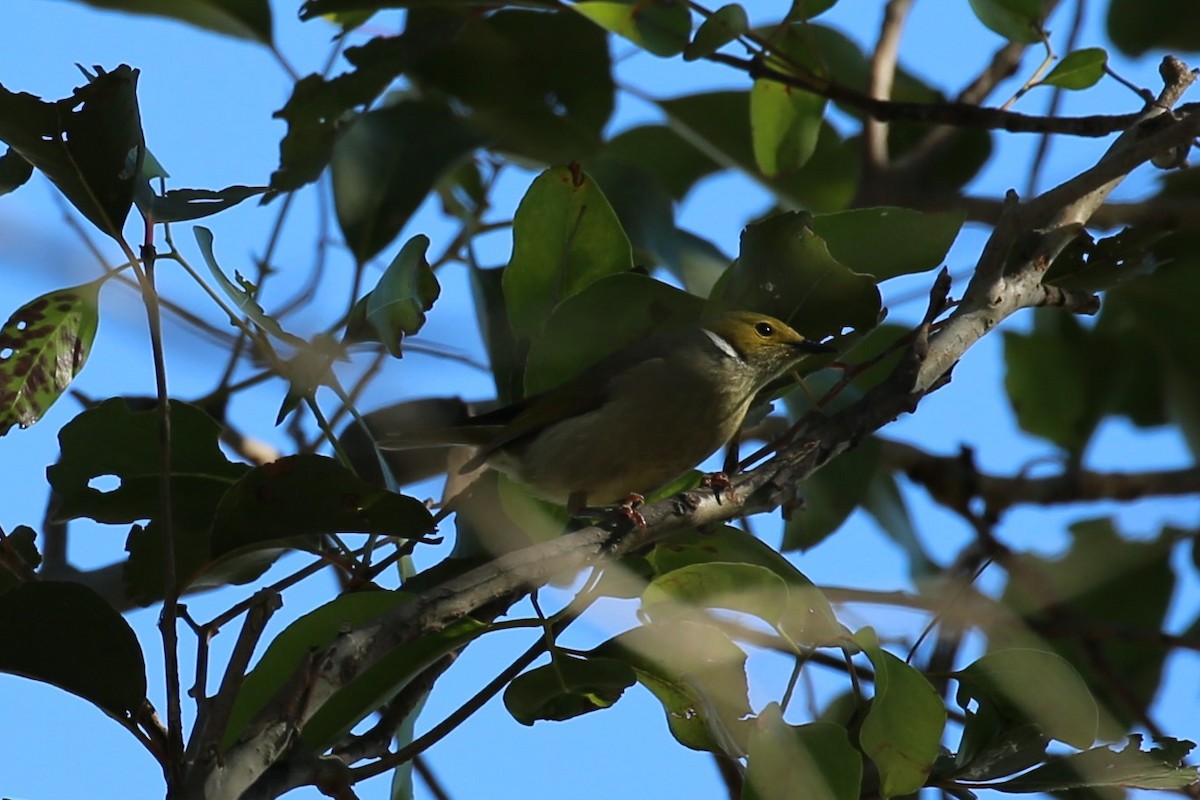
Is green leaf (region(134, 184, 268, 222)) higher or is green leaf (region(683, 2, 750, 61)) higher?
green leaf (region(683, 2, 750, 61))

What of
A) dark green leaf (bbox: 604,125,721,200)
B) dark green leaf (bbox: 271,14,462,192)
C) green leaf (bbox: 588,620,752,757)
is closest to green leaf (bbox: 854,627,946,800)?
green leaf (bbox: 588,620,752,757)

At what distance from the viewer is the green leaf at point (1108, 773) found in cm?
239

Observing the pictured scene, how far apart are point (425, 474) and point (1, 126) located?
88.4 inches

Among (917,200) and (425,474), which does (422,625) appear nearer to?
(425,474)

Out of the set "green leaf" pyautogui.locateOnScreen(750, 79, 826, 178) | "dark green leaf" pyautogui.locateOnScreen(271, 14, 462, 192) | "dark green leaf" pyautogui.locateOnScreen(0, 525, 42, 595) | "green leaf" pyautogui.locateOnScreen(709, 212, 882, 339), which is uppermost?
"dark green leaf" pyautogui.locateOnScreen(271, 14, 462, 192)

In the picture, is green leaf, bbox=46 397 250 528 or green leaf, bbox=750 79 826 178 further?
green leaf, bbox=750 79 826 178

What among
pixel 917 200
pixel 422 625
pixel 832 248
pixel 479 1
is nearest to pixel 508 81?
pixel 479 1

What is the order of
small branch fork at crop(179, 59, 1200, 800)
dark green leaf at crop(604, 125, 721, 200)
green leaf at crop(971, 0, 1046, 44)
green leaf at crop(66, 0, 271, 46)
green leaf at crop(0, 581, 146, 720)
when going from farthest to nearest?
dark green leaf at crop(604, 125, 721, 200) < green leaf at crop(66, 0, 271, 46) < green leaf at crop(971, 0, 1046, 44) < green leaf at crop(0, 581, 146, 720) < small branch fork at crop(179, 59, 1200, 800)

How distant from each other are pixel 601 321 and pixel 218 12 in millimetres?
2218

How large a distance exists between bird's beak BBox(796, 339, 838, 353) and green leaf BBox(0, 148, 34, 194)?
1692mm

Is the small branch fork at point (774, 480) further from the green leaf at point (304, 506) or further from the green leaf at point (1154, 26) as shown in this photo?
the green leaf at point (1154, 26)

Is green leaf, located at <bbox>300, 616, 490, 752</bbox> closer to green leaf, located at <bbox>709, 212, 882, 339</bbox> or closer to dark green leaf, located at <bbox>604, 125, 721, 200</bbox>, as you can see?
green leaf, located at <bbox>709, 212, 882, 339</bbox>

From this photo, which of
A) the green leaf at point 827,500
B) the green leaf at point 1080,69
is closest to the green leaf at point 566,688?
the green leaf at point 827,500

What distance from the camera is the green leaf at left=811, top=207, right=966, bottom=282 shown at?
2.85m
